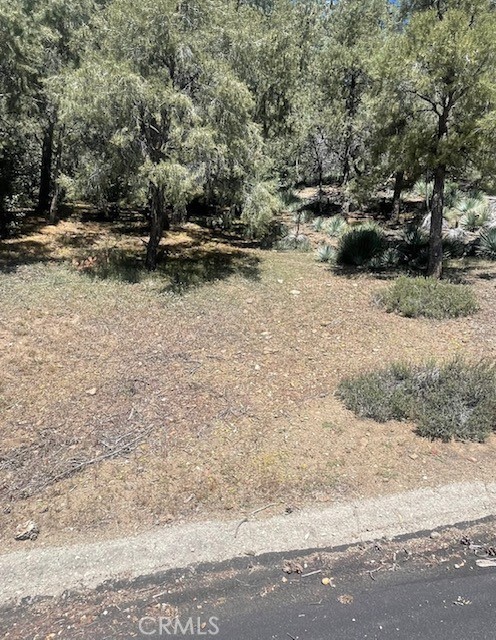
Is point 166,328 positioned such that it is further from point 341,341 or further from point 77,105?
point 77,105

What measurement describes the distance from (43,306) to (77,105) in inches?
150

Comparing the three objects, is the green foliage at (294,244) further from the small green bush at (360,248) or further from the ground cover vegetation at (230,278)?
the small green bush at (360,248)

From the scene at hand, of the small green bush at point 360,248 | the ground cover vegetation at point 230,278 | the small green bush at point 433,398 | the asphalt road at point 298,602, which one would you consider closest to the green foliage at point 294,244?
the ground cover vegetation at point 230,278

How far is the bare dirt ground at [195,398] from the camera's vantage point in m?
3.79

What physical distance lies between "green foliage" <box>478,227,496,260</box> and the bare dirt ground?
6.37 feet

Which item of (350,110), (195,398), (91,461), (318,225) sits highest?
(350,110)

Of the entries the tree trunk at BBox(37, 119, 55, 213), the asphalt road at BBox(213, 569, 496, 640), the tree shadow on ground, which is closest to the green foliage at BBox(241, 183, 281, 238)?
the tree shadow on ground

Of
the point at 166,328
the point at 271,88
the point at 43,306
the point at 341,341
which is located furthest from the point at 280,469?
the point at 271,88

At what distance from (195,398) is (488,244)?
9.60 meters

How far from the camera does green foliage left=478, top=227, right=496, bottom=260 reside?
1136 cm

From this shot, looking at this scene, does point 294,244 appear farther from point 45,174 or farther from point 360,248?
point 45,174

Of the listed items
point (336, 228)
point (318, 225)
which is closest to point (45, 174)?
point (318, 225)

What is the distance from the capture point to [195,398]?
17.3 feet

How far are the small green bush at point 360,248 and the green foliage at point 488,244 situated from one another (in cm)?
248
